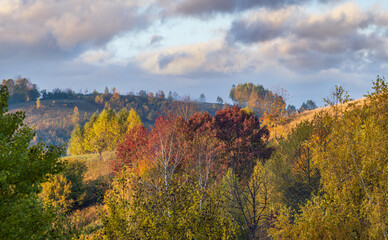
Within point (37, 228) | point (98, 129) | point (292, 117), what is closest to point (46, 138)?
point (98, 129)

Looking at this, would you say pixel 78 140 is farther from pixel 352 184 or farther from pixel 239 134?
pixel 352 184

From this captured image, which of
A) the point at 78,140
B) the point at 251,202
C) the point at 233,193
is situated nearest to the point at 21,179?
the point at 233,193

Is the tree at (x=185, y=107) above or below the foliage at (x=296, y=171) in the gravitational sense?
above

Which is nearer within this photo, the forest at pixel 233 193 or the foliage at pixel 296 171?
the forest at pixel 233 193

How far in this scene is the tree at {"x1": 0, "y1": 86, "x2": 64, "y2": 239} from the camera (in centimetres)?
1077

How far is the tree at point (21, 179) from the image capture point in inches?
424

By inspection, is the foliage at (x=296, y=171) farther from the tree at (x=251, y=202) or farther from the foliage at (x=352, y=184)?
the foliage at (x=352, y=184)

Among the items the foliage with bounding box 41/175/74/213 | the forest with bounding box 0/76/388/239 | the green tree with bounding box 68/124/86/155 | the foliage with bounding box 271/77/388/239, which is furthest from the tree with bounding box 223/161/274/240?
the green tree with bounding box 68/124/86/155

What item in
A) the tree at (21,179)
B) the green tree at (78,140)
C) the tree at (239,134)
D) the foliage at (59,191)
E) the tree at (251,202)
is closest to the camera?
the tree at (21,179)

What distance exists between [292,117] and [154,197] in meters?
64.0

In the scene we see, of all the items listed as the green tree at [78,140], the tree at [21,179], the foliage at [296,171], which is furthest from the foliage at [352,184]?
the green tree at [78,140]

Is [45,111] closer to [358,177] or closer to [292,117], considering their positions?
[292,117]

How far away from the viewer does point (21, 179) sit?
13.0 meters

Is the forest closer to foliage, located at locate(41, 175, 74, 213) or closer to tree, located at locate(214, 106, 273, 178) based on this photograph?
tree, located at locate(214, 106, 273, 178)
